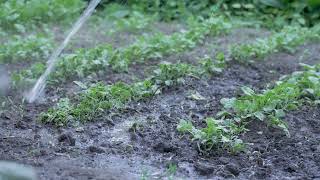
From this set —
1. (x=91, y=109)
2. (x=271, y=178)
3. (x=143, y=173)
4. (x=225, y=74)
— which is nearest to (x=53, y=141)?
(x=91, y=109)

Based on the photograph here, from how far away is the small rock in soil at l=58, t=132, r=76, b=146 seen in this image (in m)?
4.01

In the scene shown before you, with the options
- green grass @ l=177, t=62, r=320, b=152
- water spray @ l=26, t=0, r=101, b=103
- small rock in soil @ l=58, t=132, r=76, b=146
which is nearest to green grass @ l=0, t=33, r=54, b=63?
water spray @ l=26, t=0, r=101, b=103

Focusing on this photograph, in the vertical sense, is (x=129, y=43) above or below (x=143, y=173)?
below

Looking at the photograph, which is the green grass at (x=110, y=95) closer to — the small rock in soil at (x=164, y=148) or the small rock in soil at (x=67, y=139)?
the small rock in soil at (x=67, y=139)

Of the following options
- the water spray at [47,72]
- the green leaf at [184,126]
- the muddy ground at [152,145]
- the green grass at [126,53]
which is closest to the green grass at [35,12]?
the water spray at [47,72]

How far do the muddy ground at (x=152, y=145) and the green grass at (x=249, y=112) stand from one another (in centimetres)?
5

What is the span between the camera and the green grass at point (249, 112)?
393 cm

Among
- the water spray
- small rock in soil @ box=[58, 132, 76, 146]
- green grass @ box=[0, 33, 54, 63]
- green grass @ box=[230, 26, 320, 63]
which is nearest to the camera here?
small rock in soil @ box=[58, 132, 76, 146]

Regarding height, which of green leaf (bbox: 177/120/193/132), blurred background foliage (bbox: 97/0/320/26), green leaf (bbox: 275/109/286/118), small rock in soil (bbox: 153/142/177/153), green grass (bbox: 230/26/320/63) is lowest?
blurred background foliage (bbox: 97/0/320/26)

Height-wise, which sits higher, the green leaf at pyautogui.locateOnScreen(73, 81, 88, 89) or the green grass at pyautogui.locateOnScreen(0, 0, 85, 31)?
the green leaf at pyautogui.locateOnScreen(73, 81, 88, 89)

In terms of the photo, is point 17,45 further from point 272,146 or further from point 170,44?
point 272,146

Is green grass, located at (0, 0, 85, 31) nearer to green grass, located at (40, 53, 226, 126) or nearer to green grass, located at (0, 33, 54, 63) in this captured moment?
green grass, located at (0, 33, 54, 63)

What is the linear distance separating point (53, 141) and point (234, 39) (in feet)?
10.4

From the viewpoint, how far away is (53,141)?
404cm
